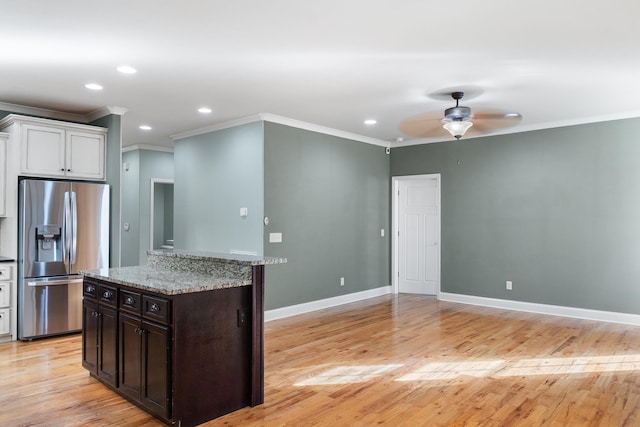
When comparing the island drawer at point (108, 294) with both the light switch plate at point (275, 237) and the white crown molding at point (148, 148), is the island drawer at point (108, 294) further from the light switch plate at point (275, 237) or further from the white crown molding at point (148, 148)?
the white crown molding at point (148, 148)

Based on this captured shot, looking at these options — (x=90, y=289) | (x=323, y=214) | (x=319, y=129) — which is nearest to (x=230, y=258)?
(x=90, y=289)

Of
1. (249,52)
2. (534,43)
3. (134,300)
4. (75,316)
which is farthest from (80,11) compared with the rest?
(75,316)

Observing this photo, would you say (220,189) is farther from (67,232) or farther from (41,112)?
(41,112)

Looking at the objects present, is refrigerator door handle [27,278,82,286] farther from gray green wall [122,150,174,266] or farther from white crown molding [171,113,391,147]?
gray green wall [122,150,174,266]

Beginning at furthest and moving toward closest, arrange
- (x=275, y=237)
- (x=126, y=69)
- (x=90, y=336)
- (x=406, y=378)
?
(x=275, y=237), (x=126, y=69), (x=406, y=378), (x=90, y=336)

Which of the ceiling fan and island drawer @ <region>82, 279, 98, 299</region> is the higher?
the ceiling fan

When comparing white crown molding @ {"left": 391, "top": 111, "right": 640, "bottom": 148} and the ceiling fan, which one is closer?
the ceiling fan

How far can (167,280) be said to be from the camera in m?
3.03

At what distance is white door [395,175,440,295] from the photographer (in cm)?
751

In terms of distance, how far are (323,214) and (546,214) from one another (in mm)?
3092

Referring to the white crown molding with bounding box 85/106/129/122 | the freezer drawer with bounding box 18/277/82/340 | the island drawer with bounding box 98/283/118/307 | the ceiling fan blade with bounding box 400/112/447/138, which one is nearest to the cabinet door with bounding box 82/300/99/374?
the island drawer with bounding box 98/283/118/307

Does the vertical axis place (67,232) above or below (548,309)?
above

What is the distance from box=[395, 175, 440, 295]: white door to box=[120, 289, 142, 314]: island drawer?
5343mm

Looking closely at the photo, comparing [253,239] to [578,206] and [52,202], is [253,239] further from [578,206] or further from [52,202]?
[578,206]
